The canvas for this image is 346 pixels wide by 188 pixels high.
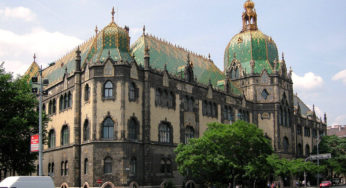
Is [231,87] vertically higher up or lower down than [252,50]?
lower down

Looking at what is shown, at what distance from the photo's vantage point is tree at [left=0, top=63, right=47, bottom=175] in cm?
4128

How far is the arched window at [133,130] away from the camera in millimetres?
51213

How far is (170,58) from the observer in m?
64.5

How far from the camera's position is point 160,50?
210ft

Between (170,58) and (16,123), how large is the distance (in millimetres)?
28676

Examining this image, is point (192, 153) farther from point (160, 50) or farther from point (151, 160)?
point (160, 50)


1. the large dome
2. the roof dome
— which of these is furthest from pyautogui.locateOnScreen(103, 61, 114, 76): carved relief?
the large dome

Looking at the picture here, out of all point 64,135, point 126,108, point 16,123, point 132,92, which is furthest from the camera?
point 64,135

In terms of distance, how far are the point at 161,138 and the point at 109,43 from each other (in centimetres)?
1354

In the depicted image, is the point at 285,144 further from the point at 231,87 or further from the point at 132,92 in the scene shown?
the point at 132,92

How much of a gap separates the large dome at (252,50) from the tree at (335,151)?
24410mm

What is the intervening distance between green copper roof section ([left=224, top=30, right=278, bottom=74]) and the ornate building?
752 cm

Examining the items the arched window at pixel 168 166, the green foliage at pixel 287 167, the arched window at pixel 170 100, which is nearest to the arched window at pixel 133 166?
the arched window at pixel 168 166

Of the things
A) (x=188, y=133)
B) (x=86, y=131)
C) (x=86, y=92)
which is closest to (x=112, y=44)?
(x=86, y=92)
